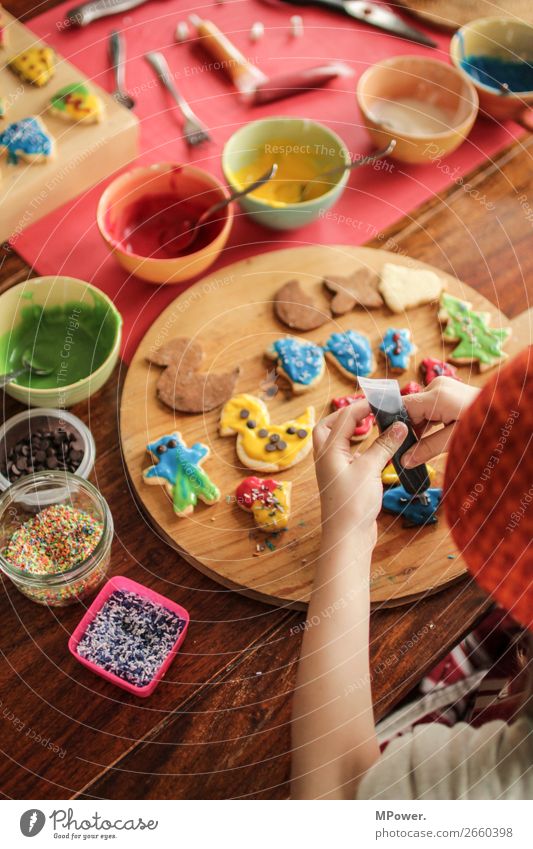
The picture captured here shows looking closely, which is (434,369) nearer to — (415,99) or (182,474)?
(182,474)

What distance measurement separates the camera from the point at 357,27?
1.42 metres

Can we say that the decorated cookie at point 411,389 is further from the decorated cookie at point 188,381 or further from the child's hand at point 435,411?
the decorated cookie at point 188,381

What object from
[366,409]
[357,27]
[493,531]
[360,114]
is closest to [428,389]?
[366,409]

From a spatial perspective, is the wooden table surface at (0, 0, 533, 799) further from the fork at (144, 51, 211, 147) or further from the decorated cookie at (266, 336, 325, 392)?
the fork at (144, 51, 211, 147)

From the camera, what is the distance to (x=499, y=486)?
68 centimetres

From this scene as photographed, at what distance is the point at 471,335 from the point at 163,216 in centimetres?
46

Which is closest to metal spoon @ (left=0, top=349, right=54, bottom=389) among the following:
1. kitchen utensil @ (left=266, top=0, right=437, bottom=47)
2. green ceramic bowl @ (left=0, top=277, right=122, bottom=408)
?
green ceramic bowl @ (left=0, top=277, right=122, bottom=408)

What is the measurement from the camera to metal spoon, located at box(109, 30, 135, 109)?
130 cm

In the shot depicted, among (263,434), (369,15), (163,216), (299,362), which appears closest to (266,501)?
(263,434)

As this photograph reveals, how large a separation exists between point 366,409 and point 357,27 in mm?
819

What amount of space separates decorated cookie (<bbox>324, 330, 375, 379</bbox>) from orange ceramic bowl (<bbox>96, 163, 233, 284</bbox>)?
0.21 meters
